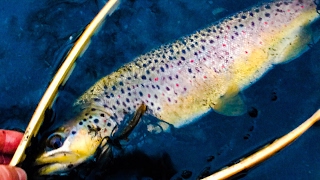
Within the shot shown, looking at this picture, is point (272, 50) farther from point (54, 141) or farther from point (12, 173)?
point (12, 173)

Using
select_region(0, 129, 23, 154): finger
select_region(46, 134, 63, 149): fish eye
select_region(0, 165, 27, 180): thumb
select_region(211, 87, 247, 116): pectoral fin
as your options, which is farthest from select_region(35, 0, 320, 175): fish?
select_region(0, 165, 27, 180): thumb

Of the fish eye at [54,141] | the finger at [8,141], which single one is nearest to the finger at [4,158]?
the finger at [8,141]

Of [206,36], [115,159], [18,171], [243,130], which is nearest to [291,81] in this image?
[243,130]

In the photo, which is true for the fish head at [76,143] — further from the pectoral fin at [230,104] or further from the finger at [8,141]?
the pectoral fin at [230,104]

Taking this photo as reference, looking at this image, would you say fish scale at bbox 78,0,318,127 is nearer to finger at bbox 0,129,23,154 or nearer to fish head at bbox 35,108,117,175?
fish head at bbox 35,108,117,175

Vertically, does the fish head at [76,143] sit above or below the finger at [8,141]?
below

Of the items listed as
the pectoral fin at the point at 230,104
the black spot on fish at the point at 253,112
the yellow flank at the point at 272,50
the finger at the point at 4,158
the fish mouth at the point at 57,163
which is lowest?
the black spot on fish at the point at 253,112

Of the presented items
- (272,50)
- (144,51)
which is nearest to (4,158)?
(144,51)
